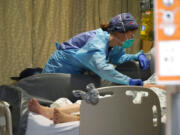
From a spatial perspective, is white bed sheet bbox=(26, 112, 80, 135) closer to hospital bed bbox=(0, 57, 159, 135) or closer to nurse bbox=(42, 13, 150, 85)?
hospital bed bbox=(0, 57, 159, 135)

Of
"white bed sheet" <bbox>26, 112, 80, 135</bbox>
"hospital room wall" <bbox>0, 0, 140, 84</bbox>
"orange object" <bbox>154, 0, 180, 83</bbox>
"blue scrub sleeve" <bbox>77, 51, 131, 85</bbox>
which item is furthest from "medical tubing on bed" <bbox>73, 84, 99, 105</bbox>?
"hospital room wall" <bbox>0, 0, 140, 84</bbox>

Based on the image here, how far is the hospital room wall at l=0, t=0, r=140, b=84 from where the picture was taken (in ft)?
10.5

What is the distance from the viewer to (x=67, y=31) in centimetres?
350

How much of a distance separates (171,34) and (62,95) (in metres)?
1.63

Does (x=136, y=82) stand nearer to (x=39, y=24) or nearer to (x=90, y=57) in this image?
(x=90, y=57)

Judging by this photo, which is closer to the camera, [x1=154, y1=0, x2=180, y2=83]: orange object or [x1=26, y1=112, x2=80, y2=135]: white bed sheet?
[x1=154, y1=0, x2=180, y2=83]: orange object

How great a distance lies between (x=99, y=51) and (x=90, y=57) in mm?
78

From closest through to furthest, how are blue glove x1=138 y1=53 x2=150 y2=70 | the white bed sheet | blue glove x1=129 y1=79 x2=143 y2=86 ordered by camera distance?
the white bed sheet < blue glove x1=129 y1=79 x2=143 y2=86 < blue glove x1=138 y1=53 x2=150 y2=70

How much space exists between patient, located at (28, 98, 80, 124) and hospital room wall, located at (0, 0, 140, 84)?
58.7 inches

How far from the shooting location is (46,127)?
1.67 meters

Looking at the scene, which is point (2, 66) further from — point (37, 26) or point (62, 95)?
point (62, 95)

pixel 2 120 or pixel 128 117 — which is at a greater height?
pixel 128 117

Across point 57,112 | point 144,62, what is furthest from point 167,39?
point 144,62

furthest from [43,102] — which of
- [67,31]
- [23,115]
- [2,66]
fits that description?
[67,31]
